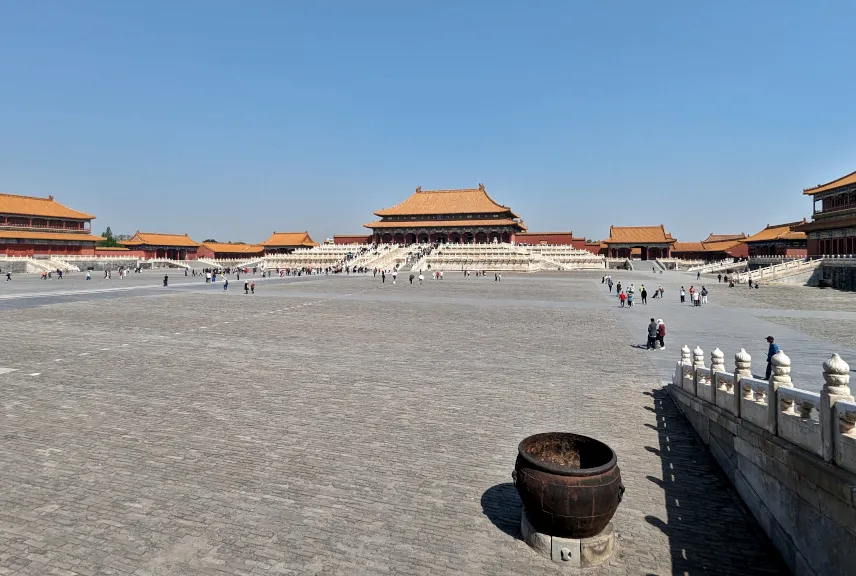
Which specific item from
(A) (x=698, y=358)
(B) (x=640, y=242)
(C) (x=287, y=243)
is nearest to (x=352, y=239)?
(C) (x=287, y=243)

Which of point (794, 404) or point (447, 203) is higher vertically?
point (447, 203)

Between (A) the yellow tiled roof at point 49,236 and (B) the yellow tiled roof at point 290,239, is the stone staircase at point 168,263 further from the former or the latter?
(B) the yellow tiled roof at point 290,239

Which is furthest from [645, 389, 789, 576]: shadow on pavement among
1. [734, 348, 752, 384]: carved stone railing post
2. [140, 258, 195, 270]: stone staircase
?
[140, 258, 195, 270]: stone staircase

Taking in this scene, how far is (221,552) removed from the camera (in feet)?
16.1

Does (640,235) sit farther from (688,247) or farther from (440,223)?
(440,223)

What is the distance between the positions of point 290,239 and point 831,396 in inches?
3913

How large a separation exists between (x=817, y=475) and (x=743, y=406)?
2.01 metres

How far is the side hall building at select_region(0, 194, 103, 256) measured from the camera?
6488 centimetres

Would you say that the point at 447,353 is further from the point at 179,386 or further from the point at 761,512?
the point at 761,512

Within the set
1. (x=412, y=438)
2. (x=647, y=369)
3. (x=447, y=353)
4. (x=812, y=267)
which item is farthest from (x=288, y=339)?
(x=812, y=267)

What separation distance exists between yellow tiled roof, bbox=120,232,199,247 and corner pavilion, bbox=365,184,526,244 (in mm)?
34052

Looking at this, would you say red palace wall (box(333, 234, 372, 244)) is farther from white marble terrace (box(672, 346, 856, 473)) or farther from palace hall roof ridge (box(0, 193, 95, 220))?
white marble terrace (box(672, 346, 856, 473))

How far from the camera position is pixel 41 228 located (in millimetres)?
69500

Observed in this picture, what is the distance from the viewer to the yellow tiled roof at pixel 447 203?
8244 centimetres
